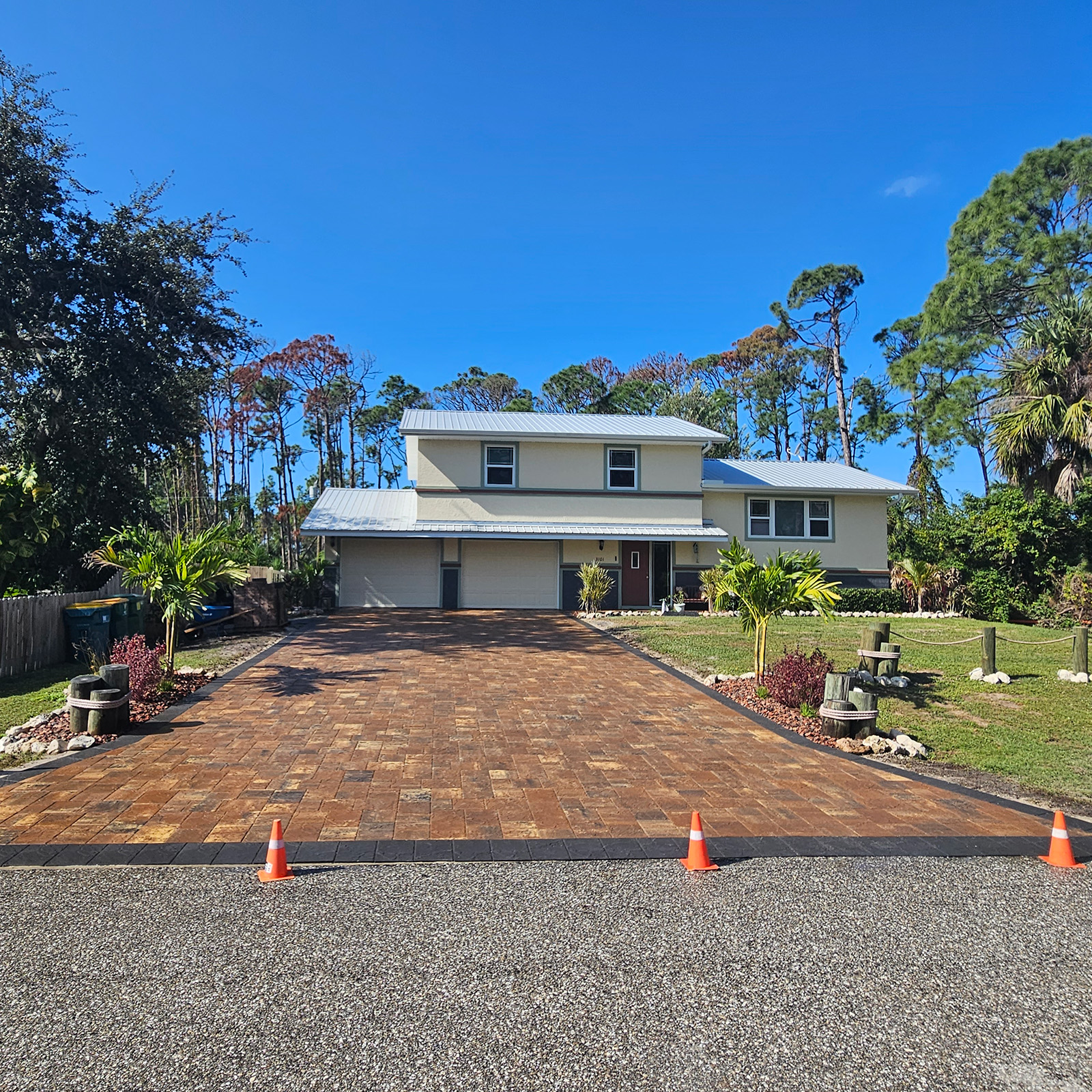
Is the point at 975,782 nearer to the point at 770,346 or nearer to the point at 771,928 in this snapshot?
the point at 771,928

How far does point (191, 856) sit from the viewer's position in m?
4.89

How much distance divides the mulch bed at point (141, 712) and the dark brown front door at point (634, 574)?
14.9 metres

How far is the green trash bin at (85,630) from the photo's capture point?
13562 mm

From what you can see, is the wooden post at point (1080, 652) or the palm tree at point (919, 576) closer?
the wooden post at point (1080, 652)

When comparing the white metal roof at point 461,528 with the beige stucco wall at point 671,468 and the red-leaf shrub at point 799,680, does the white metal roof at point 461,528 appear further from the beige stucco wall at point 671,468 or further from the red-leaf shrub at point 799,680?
the red-leaf shrub at point 799,680

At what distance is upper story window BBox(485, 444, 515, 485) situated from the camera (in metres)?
23.6

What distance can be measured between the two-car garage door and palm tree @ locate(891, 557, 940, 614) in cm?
1109

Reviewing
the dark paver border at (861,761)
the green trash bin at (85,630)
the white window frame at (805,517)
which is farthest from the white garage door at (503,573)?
the dark paver border at (861,761)

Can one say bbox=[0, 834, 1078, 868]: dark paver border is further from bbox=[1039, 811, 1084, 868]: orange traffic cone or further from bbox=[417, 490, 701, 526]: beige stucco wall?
bbox=[417, 490, 701, 526]: beige stucco wall

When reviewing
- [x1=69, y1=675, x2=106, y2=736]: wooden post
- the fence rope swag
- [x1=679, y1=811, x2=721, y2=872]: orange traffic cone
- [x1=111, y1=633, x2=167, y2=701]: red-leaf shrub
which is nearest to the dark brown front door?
[x1=111, y1=633, x2=167, y2=701]: red-leaf shrub

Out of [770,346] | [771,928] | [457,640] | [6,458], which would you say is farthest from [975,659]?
[770,346]

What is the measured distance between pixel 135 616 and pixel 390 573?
9436 millimetres

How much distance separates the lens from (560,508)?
2372 cm

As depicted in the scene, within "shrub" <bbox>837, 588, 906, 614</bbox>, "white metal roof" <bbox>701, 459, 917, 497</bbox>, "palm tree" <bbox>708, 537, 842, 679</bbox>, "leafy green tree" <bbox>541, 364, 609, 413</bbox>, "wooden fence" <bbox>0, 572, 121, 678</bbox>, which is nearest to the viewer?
"palm tree" <bbox>708, 537, 842, 679</bbox>
